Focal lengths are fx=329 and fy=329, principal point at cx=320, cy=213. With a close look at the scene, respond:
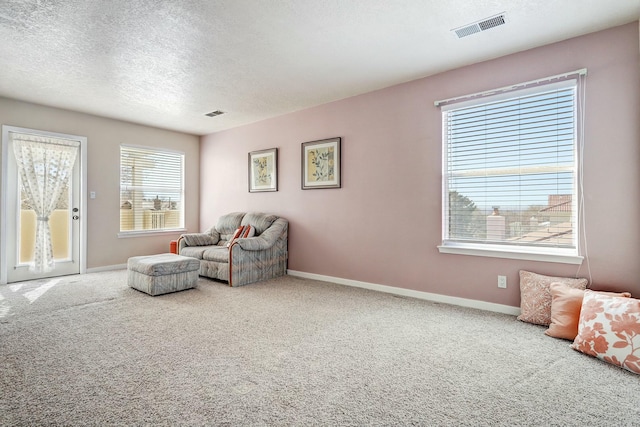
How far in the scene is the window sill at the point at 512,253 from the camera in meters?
2.98

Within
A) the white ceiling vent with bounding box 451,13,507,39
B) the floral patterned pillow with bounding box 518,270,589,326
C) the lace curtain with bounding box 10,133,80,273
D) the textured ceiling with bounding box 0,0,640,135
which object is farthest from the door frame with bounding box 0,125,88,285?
the floral patterned pillow with bounding box 518,270,589,326

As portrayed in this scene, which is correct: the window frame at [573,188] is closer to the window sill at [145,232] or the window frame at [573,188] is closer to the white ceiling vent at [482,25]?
the white ceiling vent at [482,25]

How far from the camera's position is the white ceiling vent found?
268 centimetres

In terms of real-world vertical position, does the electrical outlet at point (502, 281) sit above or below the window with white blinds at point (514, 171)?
below

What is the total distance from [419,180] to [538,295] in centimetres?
166

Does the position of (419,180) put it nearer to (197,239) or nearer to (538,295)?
(538,295)

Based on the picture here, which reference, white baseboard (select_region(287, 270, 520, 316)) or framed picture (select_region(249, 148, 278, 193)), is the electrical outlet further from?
framed picture (select_region(249, 148, 278, 193))

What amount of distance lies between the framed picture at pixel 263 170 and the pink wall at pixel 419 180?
130 millimetres

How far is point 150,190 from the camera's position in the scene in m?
6.22

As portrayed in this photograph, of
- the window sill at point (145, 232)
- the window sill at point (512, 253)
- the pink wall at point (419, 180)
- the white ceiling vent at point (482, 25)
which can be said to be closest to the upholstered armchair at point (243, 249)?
the pink wall at point (419, 180)


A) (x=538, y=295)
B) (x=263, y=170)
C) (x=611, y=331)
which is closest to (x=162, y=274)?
(x=263, y=170)

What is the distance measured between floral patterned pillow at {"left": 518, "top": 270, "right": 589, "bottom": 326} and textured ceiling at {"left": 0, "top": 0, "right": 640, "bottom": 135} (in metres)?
2.17

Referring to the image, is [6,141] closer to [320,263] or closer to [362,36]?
[320,263]

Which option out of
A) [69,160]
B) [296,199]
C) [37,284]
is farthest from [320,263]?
[69,160]
